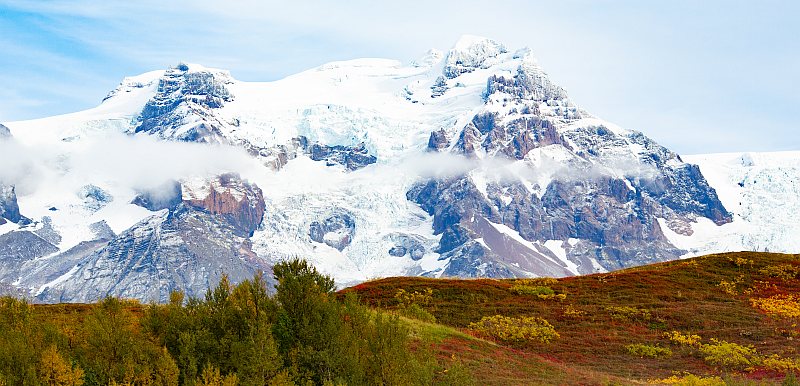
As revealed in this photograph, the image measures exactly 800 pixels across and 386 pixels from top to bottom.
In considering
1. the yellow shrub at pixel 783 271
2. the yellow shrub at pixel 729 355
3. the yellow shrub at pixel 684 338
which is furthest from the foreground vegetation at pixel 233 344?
the yellow shrub at pixel 783 271

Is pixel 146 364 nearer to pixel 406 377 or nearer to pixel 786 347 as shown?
pixel 406 377

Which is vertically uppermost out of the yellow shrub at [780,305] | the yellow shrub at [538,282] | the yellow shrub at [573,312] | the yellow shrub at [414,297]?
the yellow shrub at [780,305]

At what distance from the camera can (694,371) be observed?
4959 centimetres

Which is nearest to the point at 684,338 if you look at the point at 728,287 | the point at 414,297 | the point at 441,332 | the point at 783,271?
the point at 728,287

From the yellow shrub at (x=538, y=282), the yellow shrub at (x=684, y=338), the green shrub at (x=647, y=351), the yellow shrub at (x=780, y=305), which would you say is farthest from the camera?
the yellow shrub at (x=538, y=282)

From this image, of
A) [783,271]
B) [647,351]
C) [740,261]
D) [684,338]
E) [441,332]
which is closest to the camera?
[441,332]

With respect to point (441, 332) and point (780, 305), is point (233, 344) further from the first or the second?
point (780, 305)

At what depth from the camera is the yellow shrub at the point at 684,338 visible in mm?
55812

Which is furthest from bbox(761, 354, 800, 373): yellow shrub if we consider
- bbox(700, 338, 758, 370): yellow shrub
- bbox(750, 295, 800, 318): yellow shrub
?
bbox(750, 295, 800, 318): yellow shrub

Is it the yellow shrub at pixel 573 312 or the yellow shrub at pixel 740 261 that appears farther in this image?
the yellow shrub at pixel 740 261

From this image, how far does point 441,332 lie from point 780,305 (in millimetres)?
30063

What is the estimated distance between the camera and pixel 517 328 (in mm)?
58562

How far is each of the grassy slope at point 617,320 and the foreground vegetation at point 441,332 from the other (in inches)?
6.5

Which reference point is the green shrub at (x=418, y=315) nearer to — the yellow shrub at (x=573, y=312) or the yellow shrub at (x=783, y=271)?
the yellow shrub at (x=573, y=312)
